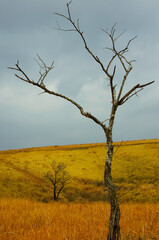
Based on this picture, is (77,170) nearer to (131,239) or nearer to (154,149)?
(154,149)

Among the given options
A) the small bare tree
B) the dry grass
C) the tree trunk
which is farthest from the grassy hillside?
the tree trunk

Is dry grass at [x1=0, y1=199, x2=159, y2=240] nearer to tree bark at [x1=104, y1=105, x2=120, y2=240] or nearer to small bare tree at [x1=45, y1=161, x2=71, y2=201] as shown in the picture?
tree bark at [x1=104, y1=105, x2=120, y2=240]

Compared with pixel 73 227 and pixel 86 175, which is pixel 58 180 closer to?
pixel 86 175

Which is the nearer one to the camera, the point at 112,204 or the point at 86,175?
the point at 112,204

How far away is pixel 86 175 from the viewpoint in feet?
130

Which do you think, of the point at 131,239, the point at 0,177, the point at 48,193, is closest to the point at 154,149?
the point at 48,193

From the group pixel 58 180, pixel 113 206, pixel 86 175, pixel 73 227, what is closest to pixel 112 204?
pixel 113 206

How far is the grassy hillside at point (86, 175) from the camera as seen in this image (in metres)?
29.7

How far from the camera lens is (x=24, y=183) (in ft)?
105

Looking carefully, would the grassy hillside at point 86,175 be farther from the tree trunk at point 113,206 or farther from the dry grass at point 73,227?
the tree trunk at point 113,206

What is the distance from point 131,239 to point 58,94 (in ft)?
11.5

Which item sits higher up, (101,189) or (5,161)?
(5,161)

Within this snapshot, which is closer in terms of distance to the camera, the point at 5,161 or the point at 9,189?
the point at 9,189

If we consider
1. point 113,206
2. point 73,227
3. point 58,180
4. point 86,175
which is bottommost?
point 86,175
